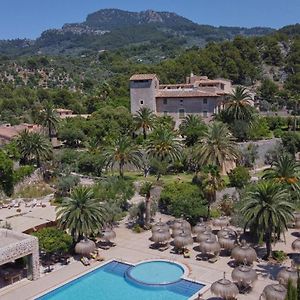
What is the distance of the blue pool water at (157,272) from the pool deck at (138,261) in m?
0.69

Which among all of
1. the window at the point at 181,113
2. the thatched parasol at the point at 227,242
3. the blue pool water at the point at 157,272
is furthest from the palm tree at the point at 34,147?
the thatched parasol at the point at 227,242

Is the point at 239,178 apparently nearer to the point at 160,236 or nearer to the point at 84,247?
the point at 160,236

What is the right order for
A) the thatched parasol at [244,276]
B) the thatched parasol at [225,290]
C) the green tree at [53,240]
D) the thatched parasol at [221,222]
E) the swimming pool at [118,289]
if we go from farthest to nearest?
the thatched parasol at [221,222] → the green tree at [53,240] → the swimming pool at [118,289] → the thatched parasol at [244,276] → the thatched parasol at [225,290]

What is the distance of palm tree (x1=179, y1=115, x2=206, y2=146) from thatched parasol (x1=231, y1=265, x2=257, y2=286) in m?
27.6

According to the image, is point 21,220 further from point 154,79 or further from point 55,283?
point 154,79

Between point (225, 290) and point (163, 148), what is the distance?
24.8 meters

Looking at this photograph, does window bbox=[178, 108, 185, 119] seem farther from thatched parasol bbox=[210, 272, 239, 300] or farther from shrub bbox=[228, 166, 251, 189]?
thatched parasol bbox=[210, 272, 239, 300]

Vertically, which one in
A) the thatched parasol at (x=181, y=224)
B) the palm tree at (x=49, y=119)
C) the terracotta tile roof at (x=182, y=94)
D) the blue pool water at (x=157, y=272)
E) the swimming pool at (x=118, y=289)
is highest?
the terracotta tile roof at (x=182, y=94)

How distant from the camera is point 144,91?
66.4 m

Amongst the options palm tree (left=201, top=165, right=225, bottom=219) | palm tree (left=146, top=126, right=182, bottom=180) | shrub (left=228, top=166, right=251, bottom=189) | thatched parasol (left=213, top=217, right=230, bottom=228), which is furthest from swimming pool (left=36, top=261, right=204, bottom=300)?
palm tree (left=146, top=126, right=182, bottom=180)

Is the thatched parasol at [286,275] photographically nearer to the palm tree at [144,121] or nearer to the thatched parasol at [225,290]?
the thatched parasol at [225,290]

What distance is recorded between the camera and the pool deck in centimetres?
2700

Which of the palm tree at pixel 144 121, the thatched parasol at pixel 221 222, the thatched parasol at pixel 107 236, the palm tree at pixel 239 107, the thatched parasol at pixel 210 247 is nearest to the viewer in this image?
Result: the thatched parasol at pixel 210 247

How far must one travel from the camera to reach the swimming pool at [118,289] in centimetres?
2669
